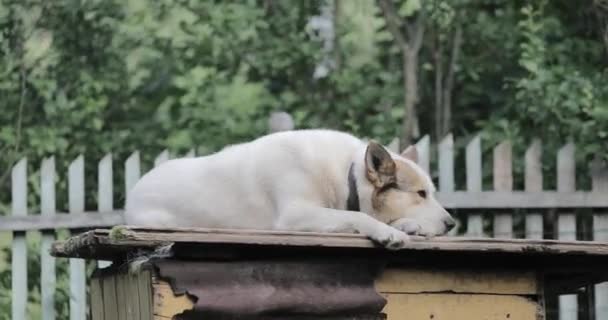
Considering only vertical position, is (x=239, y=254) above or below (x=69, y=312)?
above

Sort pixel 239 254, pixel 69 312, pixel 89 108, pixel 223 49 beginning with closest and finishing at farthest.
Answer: pixel 239 254, pixel 69 312, pixel 89 108, pixel 223 49

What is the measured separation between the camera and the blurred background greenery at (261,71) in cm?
752

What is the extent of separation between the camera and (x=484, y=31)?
8195 millimetres

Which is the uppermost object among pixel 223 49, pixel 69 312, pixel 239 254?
pixel 223 49

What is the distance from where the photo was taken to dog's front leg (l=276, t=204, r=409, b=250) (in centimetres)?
381

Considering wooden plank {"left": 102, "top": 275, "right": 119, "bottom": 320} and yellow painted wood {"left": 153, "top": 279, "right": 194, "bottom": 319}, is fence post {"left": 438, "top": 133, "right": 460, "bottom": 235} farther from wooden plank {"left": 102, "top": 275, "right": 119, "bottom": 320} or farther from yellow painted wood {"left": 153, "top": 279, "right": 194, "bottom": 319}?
yellow painted wood {"left": 153, "top": 279, "right": 194, "bottom": 319}

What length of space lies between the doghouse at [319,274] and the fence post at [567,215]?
202cm

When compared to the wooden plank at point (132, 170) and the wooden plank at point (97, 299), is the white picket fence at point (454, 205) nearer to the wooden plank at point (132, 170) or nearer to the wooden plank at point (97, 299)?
the wooden plank at point (132, 170)

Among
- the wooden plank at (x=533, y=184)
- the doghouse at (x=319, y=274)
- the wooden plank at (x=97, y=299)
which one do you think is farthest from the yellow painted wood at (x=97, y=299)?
the wooden plank at (x=533, y=184)

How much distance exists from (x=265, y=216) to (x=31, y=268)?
9.35 feet

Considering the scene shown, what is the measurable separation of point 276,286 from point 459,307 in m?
0.74

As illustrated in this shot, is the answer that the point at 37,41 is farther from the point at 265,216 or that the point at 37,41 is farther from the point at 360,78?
the point at 265,216

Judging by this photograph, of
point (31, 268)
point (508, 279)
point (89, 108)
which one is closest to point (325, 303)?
point (508, 279)

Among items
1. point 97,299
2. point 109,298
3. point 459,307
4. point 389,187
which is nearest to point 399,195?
point 389,187
